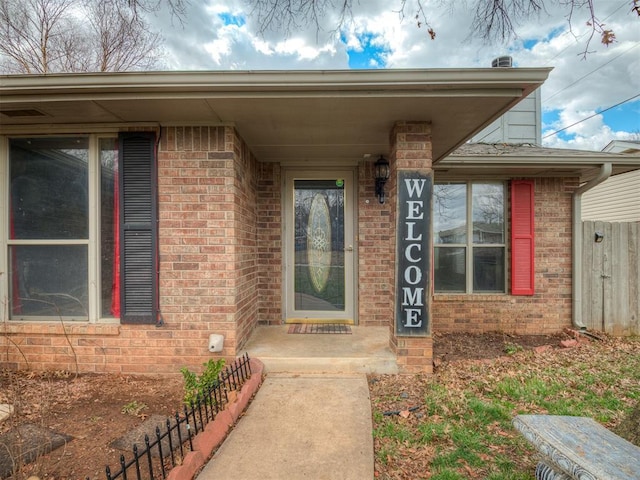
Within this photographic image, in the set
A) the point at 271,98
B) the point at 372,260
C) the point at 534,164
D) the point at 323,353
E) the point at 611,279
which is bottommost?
the point at 323,353

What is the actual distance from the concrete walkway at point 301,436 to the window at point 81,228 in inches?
59.9

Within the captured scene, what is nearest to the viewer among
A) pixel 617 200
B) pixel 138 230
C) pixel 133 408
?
pixel 133 408

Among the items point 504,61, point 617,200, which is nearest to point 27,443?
point 504,61

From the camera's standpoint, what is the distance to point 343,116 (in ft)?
10.1

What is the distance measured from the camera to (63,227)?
3.30 metres

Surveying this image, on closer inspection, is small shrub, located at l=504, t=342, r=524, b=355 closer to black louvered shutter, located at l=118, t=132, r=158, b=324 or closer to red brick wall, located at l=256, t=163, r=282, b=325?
red brick wall, located at l=256, t=163, r=282, b=325

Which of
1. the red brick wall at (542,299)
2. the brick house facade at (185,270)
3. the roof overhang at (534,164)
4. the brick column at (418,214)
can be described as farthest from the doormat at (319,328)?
the roof overhang at (534,164)

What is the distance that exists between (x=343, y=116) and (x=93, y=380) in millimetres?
3434

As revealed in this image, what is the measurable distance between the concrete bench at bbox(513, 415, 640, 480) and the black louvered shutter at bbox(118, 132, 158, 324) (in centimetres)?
313

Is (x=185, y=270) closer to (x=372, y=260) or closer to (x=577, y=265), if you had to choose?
(x=372, y=260)

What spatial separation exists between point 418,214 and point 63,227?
3.51 m

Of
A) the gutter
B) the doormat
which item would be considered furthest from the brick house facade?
the gutter

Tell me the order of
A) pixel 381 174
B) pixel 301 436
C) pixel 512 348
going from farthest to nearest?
pixel 381 174 < pixel 512 348 < pixel 301 436

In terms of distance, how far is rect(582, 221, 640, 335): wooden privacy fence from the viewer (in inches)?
191
